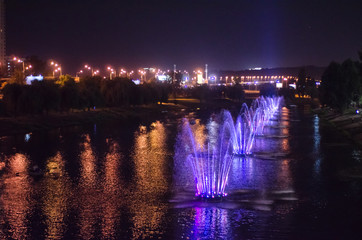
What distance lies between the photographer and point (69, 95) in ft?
222

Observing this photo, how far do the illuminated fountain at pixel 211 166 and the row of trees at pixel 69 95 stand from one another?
2624cm

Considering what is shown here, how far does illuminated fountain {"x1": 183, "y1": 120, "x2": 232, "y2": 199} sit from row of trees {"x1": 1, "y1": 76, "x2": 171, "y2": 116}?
86.1 feet

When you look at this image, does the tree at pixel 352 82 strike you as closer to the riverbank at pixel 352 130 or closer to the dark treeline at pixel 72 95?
the riverbank at pixel 352 130

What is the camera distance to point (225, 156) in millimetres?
34312

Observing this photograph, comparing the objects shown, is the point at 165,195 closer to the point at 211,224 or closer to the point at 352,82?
the point at 211,224

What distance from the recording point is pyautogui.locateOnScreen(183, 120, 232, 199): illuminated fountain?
75.2ft

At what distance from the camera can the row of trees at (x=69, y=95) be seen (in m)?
59.0

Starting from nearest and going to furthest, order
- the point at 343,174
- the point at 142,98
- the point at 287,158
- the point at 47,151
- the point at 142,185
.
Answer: the point at 142,185, the point at 343,174, the point at 287,158, the point at 47,151, the point at 142,98

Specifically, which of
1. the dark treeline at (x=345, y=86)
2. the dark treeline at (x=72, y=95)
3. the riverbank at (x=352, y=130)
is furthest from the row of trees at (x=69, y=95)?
the riverbank at (x=352, y=130)

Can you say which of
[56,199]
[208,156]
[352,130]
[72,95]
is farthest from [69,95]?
[56,199]

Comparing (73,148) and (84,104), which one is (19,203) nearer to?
(73,148)

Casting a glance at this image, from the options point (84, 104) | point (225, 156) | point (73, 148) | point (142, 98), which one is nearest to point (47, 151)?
point (73, 148)

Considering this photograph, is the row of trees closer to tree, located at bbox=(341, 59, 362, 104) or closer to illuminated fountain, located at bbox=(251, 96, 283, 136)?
illuminated fountain, located at bbox=(251, 96, 283, 136)

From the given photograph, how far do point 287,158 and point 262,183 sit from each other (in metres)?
8.99
